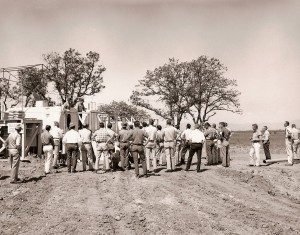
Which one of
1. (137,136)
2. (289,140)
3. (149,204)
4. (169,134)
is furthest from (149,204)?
(289,140)

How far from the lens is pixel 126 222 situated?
967 centimetres

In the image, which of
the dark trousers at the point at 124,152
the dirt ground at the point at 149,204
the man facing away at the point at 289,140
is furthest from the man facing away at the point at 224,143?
the dark trousers at the point at 124,152

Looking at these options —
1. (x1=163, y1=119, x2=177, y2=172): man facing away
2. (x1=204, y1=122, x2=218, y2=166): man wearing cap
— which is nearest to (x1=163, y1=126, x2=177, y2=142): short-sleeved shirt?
(x1=163, y1=119, x2=177, y2=172): man facing away

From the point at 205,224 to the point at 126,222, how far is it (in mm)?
2095

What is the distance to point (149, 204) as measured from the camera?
10.8 meters

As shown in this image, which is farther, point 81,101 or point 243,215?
point 81,101

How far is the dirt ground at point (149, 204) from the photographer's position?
9523mm

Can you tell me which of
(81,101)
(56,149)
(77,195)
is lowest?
(77,195)

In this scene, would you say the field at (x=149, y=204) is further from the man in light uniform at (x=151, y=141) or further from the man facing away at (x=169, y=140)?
the man in light uniform at (x=151, y=141)

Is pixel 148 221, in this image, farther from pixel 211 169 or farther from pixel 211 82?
pixel 211 82

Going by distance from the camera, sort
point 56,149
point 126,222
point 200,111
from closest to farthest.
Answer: point 126,222 → point 56,149 → point 200,111

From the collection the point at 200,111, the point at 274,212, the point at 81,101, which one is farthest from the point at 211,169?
the point at 200,111

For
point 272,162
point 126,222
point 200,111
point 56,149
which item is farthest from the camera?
point 200,111

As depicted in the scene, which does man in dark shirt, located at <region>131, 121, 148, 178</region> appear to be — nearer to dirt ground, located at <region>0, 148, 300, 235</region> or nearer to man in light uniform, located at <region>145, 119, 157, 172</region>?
dirt ground, located at <region>0, 148, 300, 235</region>
